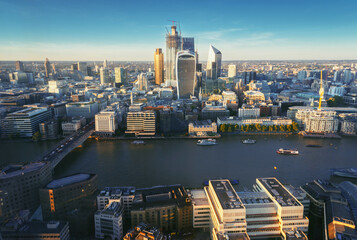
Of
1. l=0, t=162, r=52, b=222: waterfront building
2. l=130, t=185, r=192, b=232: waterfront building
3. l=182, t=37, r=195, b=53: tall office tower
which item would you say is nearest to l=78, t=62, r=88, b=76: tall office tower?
l=182, t=37, r=195, b=53: tall office tower

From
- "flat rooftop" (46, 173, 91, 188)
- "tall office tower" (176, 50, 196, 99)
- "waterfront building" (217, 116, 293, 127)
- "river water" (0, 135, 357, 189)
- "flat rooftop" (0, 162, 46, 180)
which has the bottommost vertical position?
"river water" (0, 135, 357, 189)

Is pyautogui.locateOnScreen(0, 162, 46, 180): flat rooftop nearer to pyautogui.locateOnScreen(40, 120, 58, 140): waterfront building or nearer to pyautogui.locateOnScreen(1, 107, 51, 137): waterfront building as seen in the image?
pyautogui.locateOnScreen(40, 120, 58, 140): waterfront building

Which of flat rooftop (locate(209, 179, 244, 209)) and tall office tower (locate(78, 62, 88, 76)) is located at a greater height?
tall office tower (locate(78, 62, 88, 76))

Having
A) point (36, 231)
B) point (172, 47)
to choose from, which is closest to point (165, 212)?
point (36, 231)

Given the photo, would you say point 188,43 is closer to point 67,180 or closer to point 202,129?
point 202,129

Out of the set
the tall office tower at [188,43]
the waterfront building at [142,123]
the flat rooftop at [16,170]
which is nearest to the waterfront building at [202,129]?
the waterfront building at [142,123]

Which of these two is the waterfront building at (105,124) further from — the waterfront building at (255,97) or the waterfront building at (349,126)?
the waterfront building at (349,126)

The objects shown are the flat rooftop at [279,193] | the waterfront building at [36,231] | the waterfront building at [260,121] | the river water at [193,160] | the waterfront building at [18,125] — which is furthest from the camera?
the waterfront building at [260,121]
